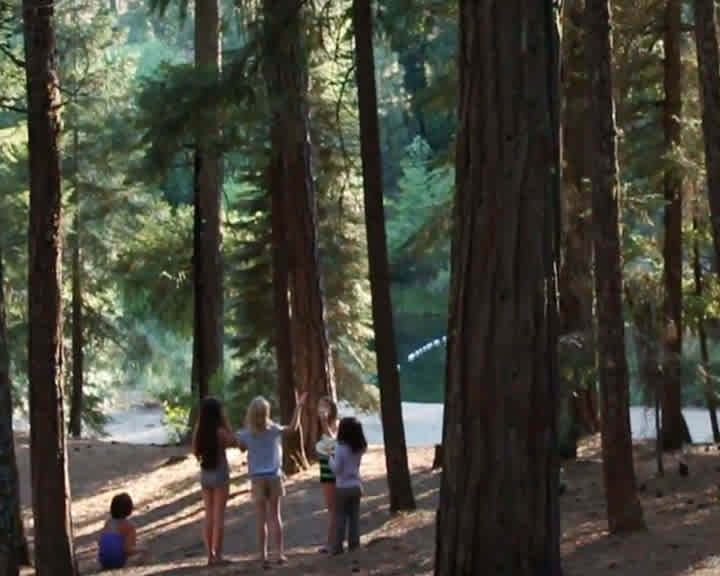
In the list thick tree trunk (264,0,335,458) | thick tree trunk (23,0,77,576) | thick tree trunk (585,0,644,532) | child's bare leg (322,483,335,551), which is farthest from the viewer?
thick tree trunk (264,0,335,458)

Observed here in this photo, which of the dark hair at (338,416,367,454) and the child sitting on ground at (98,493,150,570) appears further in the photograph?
the child sitting on ground at (98,493,150,570)

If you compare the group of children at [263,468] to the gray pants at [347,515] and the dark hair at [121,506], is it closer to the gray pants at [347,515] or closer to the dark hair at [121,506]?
the gray pants at [347,515]

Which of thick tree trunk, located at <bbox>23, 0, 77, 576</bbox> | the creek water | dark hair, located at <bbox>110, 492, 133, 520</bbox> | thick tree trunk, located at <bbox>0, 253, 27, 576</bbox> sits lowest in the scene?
the creek water

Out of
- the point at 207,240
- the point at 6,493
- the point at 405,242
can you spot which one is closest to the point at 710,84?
the point at 6,493

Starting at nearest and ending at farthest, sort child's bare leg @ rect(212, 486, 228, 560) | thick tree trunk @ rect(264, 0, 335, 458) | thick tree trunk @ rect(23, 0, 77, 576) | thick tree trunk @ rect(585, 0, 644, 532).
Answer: thick tree trunk @ rect(585, 0, 644, 532), thick tree trunk @ rect(23, 0, 77, 576), child's bare leg @ rect(212, 486, 228, 560), thick tree trunk @ rect(264, 0, 335, 458)

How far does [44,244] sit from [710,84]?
20.4ft

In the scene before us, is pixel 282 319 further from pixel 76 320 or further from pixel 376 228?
pixel 76 320

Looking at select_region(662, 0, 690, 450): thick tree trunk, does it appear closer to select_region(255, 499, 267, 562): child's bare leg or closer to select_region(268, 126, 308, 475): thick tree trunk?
select_region(268, 126, 308, 475): thick tree trunk

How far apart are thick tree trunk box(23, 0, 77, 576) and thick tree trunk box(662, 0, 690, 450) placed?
8.43 meters

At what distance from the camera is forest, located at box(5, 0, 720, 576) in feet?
24.0

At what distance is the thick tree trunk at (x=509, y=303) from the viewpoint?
728 centimetres

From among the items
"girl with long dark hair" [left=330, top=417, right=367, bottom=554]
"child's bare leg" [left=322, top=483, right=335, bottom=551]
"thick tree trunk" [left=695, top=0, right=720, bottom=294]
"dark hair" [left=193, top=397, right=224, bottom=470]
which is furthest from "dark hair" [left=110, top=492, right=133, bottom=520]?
"thick tree trunk" [left=695, top=0, right=720, bottom=294]

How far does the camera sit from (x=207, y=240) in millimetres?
20781

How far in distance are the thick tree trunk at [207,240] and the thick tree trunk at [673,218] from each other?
22.3 feet
